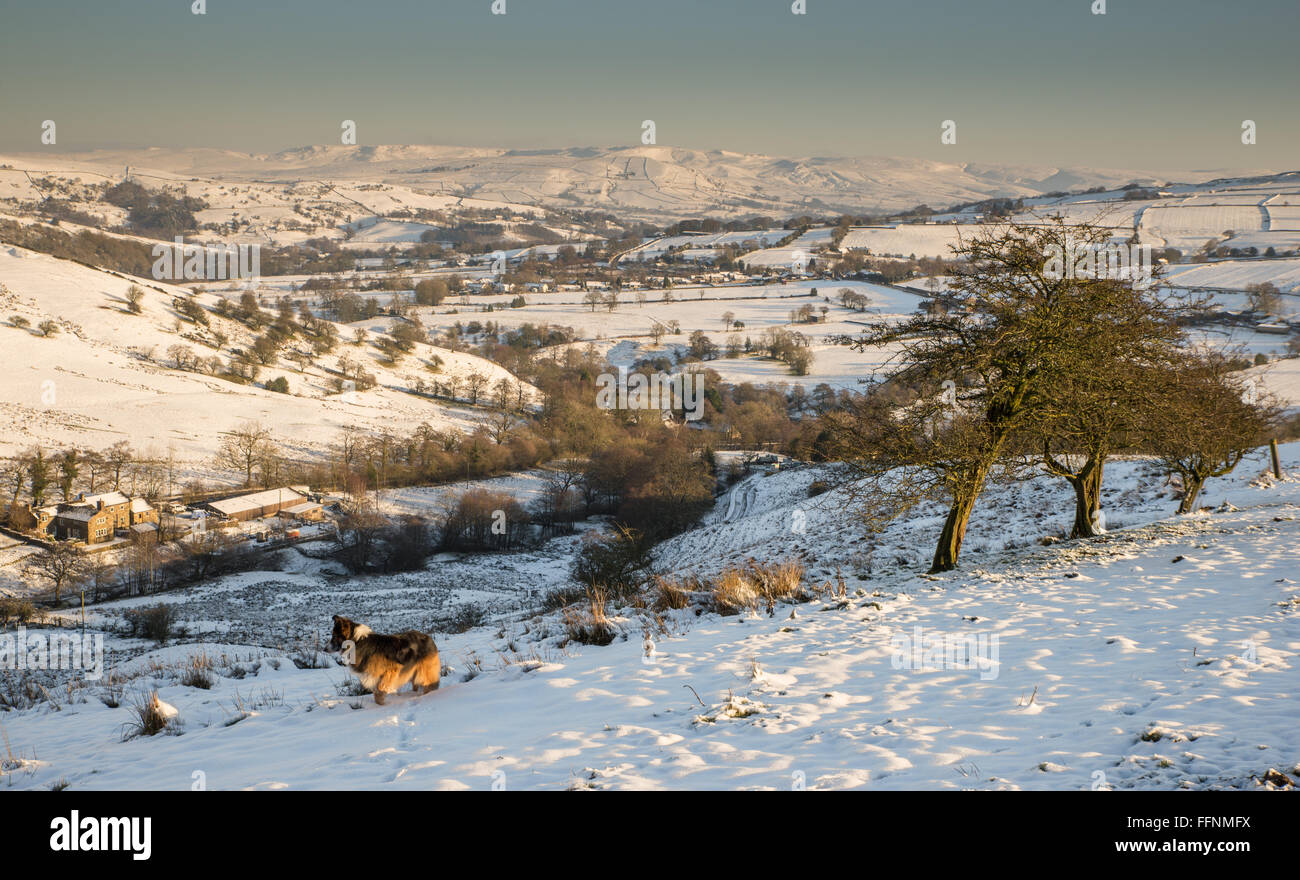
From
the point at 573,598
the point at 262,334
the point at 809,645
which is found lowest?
the point at 573,598

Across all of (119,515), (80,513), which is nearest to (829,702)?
(80,513)

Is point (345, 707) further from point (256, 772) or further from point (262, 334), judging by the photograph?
point (262, 334)

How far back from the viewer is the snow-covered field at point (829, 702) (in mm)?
5668

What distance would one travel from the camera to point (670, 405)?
254 ft

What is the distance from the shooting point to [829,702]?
7.30 metres

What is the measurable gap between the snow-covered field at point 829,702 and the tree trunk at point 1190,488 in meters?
3.82

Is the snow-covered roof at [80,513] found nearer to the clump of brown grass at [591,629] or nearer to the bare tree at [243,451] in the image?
the bare tree at [243,451]

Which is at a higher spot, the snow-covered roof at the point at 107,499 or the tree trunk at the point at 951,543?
the tree trunk at the point at 951,543

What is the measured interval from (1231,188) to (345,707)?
222687 mm

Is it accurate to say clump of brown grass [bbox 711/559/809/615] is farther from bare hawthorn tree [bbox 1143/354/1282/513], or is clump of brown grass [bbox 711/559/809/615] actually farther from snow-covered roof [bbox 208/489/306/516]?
snow-covered roof [bbox 208/489/306/516]

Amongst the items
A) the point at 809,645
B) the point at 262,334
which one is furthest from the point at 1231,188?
the point at 809,645

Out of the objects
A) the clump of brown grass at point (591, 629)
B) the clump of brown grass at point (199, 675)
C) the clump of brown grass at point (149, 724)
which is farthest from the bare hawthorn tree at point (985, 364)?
the clump of brown grass at point (149, 724)

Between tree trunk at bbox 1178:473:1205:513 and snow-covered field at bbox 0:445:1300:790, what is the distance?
3.82 m
